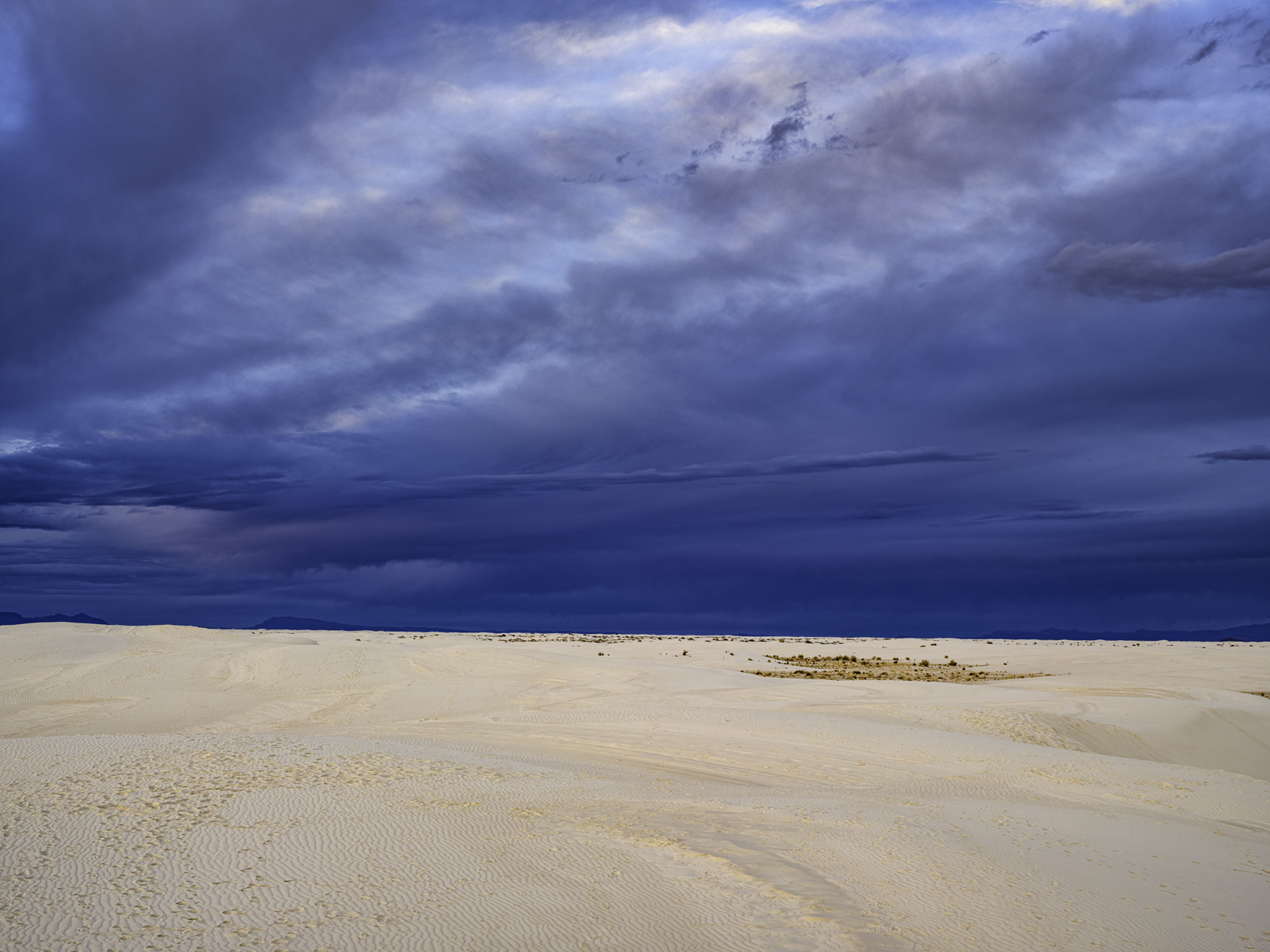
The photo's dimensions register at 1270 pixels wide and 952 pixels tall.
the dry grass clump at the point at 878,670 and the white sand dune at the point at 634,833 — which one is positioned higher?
the dry grass clump at the point at 878,670

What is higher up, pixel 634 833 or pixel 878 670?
pixel 878 670

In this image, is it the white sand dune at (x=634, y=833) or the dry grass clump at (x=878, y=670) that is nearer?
the white sand dune at (x=634, y=833)

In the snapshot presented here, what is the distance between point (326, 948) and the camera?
4695 millimetres

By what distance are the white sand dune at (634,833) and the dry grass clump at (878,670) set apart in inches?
444

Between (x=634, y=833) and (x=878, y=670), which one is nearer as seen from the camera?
(x=634, y=833)

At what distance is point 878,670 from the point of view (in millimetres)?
31719

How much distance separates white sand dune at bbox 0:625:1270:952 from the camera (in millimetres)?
5246

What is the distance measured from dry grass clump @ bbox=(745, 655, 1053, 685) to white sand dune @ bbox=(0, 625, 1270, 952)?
11273 mm

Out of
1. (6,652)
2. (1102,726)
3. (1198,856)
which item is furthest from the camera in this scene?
(6,652)

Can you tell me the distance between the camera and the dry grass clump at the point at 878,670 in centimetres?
2831

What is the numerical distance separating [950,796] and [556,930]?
6332mm

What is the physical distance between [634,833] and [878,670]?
26.7m

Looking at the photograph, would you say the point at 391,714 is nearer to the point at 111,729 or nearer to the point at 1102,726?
the point at 111,729

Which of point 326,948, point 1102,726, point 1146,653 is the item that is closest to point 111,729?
point 326,948
